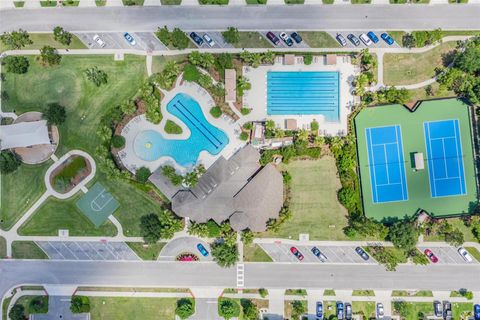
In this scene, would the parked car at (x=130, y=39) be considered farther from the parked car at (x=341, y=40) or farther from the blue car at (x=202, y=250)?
the blue car at (x=202, y=250)

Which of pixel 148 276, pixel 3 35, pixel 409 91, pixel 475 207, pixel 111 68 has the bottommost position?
pixel 148 276

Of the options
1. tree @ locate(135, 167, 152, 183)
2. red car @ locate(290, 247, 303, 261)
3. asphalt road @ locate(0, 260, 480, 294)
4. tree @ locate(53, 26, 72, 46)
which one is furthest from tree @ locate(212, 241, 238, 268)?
tree @ locate(53, 26, 72, 46)

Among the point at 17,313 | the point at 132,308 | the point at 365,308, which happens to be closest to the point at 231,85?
the point at 132,308

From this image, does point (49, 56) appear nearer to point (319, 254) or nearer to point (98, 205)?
point (98, 205)

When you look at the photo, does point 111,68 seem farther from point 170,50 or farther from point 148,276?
point 148,276

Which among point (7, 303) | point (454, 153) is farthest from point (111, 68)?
point (454, 153)

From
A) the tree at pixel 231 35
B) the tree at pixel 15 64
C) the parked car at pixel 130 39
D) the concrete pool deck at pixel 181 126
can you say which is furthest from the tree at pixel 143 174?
the tree at pixel 15 64
